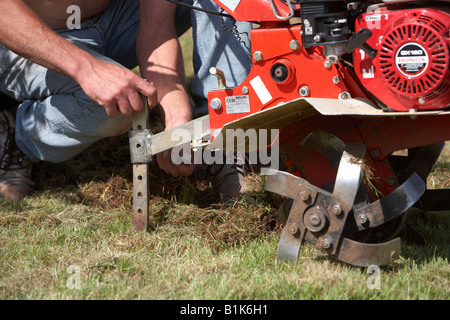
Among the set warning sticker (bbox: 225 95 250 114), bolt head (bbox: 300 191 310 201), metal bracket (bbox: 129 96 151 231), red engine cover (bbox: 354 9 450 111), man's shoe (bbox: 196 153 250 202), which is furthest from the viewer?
man's shoe (bbox: 196 153 250 202)

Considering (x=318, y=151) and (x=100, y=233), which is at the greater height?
(x=318, y=151)

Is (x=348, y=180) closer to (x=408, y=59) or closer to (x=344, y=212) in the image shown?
(x=344, y=212)

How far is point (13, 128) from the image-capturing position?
332 cm

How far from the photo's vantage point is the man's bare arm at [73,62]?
7.98 ft

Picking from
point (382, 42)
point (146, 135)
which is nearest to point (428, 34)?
point (382, 42)

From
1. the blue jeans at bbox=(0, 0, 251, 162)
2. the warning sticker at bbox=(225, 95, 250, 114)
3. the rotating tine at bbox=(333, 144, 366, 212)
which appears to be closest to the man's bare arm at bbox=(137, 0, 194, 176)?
the blue jeans at bbox=(0, 0, 251, 162)

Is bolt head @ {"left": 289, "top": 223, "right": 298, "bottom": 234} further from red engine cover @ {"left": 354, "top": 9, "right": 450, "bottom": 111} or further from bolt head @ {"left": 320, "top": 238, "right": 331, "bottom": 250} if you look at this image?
red engine cover @ {"left": 354, "top": 9, "right": 450, "bottom": 111}

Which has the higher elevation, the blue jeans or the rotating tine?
the blue jeans

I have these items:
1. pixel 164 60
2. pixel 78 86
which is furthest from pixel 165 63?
pixel 78 86

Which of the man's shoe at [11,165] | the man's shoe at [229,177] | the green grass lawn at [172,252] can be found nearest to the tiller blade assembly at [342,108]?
the green grass lawn at [172,252]

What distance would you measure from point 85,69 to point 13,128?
109 cm

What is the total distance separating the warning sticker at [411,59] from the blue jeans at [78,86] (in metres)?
0.91

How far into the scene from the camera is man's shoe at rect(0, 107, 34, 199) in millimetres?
3168
